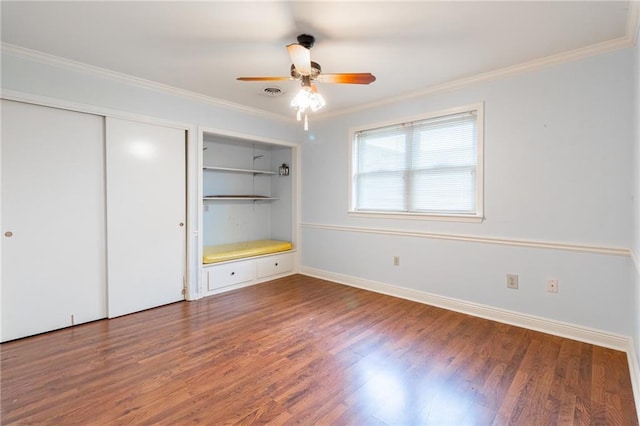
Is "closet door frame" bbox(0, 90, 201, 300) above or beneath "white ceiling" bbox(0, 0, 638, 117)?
beneath

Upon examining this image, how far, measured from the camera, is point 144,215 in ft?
10.9

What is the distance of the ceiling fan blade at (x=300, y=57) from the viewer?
2016mm

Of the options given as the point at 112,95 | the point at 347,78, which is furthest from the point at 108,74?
the point at 347,78

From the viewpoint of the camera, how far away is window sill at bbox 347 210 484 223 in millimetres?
3230

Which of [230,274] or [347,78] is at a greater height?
[347,78]

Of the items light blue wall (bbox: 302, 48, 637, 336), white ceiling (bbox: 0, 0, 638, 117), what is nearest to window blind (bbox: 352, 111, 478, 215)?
light blue wall (bbox: 302, 48, 637, 336)

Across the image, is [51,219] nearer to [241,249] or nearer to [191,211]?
[191,211]

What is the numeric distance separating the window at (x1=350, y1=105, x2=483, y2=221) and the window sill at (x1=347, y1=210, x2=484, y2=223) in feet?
0.04

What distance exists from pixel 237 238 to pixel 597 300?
4440mm

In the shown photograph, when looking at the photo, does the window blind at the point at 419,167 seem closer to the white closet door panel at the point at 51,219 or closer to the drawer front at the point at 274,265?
the drawer front at the point at 274,265

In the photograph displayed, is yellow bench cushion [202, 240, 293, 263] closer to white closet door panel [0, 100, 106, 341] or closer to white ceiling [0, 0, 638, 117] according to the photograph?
white closet door panel [0, 100, 106, 341]

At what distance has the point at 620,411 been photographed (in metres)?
1.77

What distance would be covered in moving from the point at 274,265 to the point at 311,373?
2583 millimetres

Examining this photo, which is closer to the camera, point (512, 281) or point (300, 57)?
point (300, 57)
